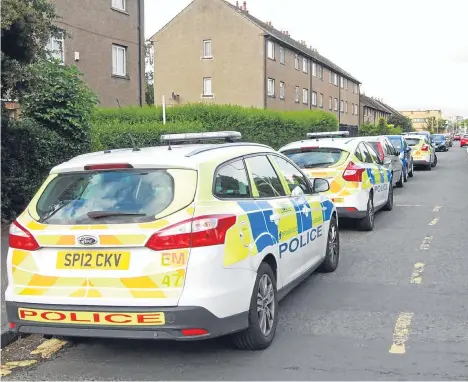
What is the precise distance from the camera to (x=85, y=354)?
16.1 feet

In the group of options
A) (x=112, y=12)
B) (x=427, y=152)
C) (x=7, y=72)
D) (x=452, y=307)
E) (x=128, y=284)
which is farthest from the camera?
(x=427, y=152)

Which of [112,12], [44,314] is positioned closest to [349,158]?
[44,314]

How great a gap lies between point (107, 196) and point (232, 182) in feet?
3.25

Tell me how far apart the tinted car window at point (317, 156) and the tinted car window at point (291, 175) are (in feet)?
11.4

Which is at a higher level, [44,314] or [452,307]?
[44,314]

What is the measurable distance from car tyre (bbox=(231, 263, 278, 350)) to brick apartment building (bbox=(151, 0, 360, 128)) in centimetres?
3610

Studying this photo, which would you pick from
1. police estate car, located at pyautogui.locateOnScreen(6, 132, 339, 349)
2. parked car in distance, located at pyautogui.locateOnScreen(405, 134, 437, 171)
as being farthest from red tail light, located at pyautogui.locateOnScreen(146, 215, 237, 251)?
parked car in distance, located at pyautogui.locateOnScreen(405, 134, 437, 171)

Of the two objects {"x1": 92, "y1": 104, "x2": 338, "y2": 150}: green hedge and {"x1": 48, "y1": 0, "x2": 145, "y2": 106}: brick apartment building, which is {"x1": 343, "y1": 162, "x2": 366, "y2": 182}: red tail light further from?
{"x1": 48, "y1": 0, "x2": 145, "y2": 106}: brick apartment building

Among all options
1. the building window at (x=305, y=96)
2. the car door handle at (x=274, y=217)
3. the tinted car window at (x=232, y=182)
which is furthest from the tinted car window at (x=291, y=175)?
the building window at (x=305, y=96)

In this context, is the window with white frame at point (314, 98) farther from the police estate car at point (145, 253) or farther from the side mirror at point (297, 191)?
the police estate car at point (145, 253)

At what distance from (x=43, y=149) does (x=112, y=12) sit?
14.0m

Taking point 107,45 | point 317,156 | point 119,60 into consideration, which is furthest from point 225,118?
point 317,156

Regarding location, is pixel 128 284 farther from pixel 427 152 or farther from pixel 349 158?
pixel 427 152

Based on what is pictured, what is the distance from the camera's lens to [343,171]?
10062 millimetres
